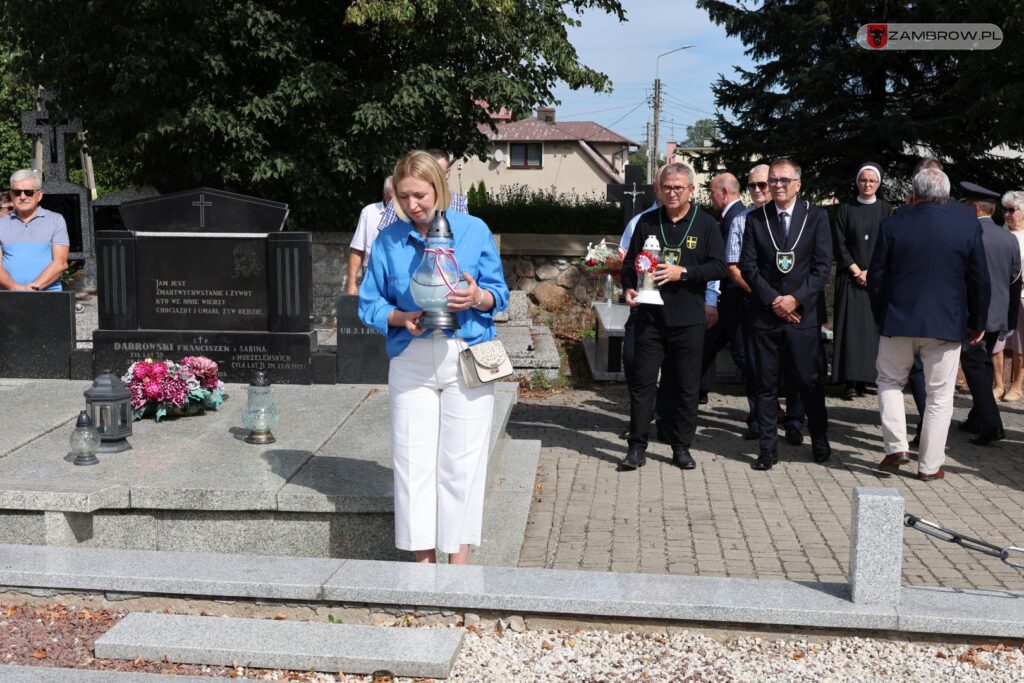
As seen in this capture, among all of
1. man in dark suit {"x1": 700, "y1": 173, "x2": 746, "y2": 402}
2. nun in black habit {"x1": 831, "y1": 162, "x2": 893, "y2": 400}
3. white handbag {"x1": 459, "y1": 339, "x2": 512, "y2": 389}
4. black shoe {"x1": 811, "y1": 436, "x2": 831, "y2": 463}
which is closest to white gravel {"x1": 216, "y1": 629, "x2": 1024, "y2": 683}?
white handbag {"x1": 459, "y1": 339, "x2": 512, "y2": 389}

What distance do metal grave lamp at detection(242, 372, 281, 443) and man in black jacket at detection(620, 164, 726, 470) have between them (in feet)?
7.70

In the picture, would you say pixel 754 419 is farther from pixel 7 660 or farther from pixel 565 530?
pixel 7 660

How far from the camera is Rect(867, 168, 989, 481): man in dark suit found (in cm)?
683

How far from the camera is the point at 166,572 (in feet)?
14.5

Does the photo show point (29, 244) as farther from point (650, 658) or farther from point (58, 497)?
point (650, 658)

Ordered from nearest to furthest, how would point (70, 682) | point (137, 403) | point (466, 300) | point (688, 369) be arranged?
point (70, 682) → point (466, 300) → point (137, 403) → point (688, 369)

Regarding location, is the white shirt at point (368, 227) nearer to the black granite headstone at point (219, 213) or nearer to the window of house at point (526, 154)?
the black granite headstone at point (219, 213)

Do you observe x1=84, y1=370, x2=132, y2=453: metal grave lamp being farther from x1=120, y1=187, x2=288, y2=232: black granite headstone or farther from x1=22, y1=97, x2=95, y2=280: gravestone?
x1=22, y1=97, x2=95, y2=280: gravestone

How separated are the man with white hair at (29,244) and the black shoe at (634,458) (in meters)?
4.48

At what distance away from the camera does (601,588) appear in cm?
429

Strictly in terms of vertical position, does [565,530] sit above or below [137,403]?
below

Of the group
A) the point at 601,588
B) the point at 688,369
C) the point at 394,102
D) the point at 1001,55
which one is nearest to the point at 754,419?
the point at 688,369

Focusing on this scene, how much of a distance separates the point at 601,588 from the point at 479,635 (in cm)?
50

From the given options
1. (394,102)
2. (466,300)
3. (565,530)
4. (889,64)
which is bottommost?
(565,530)
